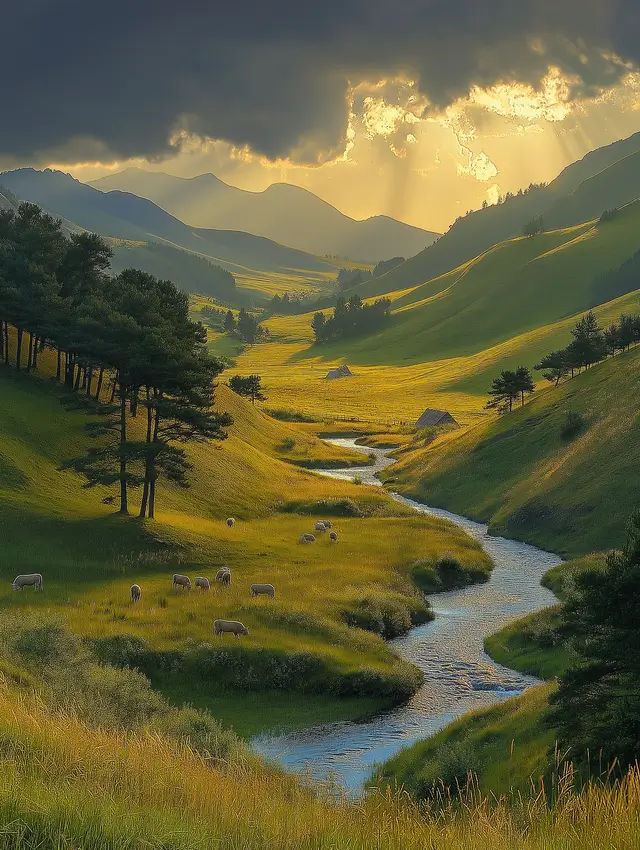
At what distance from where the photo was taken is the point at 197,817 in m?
9.38

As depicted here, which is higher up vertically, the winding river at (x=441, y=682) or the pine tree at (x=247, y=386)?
the pine tree at (x=247, y=386)

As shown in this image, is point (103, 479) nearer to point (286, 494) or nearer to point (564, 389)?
point (286, 494)

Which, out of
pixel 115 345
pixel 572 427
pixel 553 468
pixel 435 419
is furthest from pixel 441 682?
pixel 435 419

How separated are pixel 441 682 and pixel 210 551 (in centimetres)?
2442

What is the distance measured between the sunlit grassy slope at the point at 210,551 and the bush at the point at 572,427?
75.1ft

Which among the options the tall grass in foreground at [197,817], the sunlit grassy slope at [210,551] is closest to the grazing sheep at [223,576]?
the sunlit grassy slope at [210,551]

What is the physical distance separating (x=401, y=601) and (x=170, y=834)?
142ft

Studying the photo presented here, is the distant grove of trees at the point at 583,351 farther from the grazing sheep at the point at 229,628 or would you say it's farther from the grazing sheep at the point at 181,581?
the grazing sheep at the point at 229,628

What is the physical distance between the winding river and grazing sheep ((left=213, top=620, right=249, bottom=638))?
27.9ft

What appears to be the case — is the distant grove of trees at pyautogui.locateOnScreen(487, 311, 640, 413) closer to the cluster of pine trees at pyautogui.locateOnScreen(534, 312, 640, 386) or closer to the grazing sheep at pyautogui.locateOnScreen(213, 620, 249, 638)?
the cluster of pine trees at pyautogui.locateOnScreen(534, 312, 640, 386)

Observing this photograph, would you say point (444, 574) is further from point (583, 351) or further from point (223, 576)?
point (583, 351)

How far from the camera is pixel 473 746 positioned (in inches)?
1088

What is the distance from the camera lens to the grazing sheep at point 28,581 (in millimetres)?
42375

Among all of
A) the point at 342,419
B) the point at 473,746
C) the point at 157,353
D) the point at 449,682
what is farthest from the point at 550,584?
the point at 342,419
